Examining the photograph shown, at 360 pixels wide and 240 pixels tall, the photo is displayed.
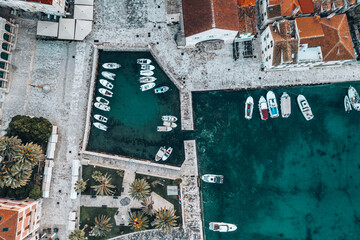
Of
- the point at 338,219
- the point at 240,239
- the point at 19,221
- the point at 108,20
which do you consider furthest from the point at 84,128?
the point at 338,219

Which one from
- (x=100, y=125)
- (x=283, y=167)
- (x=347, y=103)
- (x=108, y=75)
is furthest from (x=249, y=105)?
(x=100, y=125)

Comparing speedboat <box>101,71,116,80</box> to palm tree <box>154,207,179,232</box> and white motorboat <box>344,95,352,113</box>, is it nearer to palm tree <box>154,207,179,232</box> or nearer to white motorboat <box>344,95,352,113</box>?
palm tree <box>154,207,179,232</box>

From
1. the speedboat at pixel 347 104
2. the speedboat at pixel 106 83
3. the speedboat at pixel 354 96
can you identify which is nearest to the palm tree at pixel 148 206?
the speedboat at pixel 106 83

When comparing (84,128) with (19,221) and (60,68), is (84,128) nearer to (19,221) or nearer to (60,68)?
(60,68)

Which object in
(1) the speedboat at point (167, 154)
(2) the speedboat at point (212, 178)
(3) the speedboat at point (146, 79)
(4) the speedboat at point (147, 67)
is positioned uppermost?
(4) the speedboat at point (147, 67)

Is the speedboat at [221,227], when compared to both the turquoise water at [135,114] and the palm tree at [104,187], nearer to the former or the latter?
the turquoise water at [135,114]

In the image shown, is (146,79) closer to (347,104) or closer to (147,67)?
(147,67)
